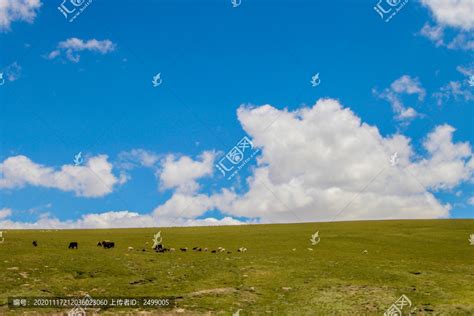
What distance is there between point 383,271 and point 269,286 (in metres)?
10.1

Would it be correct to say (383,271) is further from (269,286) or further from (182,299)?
(182,299)

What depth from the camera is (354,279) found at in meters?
35.4
